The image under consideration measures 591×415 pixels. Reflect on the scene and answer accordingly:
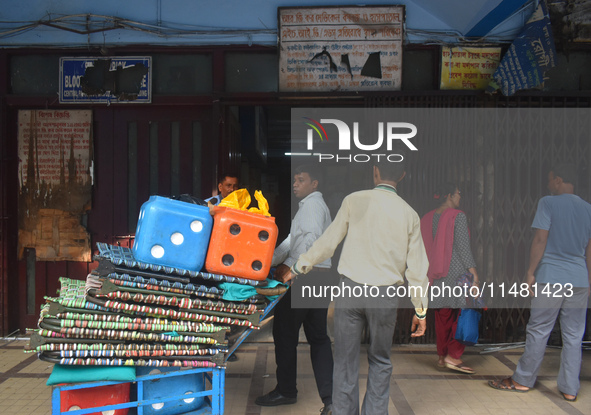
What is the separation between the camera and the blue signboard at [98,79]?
221 inches

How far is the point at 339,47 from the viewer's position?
18.2 feet

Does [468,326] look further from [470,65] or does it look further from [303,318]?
[470,65]

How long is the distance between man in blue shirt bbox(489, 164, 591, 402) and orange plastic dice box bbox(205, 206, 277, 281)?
251cm

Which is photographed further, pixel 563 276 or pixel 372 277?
pixel 563 276

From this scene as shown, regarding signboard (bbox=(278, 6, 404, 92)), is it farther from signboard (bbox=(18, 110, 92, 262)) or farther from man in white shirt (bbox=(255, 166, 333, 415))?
signboard (bbox=(18, 110, 92, 262))

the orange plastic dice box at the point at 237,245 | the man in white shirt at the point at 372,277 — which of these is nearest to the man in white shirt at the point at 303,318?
the man in white shirt at the point at 372,277

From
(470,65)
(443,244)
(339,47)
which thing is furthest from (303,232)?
(470,65)

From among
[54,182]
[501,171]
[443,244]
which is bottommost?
[443,244]

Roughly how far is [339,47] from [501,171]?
233 cm

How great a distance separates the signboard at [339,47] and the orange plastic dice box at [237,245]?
302 cm

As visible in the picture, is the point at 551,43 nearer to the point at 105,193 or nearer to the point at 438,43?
the point at 438,43

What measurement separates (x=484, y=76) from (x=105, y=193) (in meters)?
4.61

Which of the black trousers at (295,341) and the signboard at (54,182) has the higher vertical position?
the signboard at (54,182)

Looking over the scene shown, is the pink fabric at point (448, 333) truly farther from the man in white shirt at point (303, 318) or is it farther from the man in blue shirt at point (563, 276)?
the man in white shirt at point (303, 318)
